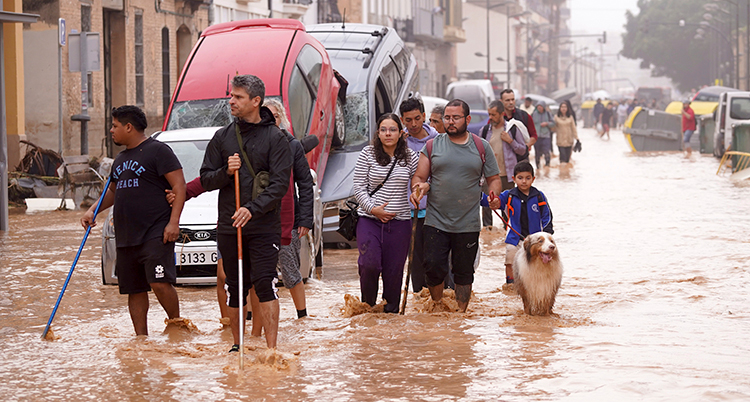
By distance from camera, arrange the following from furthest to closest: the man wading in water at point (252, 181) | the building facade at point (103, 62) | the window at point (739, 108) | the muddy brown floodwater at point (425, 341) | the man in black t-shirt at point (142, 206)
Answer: the window at point (739, 108) < the building facade at point (103, 62) < the man in black t-shirt at point (142, 206) < the man wading in water at point (252, 181) < the muddy brown floodwater at point (425, 341)

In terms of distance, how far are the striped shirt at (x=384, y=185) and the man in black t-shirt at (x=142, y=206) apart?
1311 millimetres

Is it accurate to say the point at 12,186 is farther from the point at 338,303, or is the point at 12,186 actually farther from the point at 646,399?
the point at 646,399

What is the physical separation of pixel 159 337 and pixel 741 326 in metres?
4.07

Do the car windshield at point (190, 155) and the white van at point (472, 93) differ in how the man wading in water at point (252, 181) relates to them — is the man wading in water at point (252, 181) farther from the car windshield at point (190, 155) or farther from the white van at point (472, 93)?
the white van at point (472, 93)

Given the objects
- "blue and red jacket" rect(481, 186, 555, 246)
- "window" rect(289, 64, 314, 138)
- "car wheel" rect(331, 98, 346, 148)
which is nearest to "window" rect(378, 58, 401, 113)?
"car wheel" rect(331, 98, 346, 148)

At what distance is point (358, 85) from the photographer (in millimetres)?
15859

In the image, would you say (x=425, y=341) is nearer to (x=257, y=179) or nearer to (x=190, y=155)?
(x=257, y=179)

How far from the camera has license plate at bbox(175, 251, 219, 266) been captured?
966 centimetres

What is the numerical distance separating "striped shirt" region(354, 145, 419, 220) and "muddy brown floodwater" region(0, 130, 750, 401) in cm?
83

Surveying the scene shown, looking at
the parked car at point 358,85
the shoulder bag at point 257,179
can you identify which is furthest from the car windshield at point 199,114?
the shoulder bag at point 257,179

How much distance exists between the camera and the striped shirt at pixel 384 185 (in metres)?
7.75

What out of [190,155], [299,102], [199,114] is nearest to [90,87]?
[299,102]

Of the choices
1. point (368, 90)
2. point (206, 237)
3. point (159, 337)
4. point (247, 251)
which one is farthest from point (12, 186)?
point (247, 251)

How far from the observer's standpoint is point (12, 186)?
17.9m
